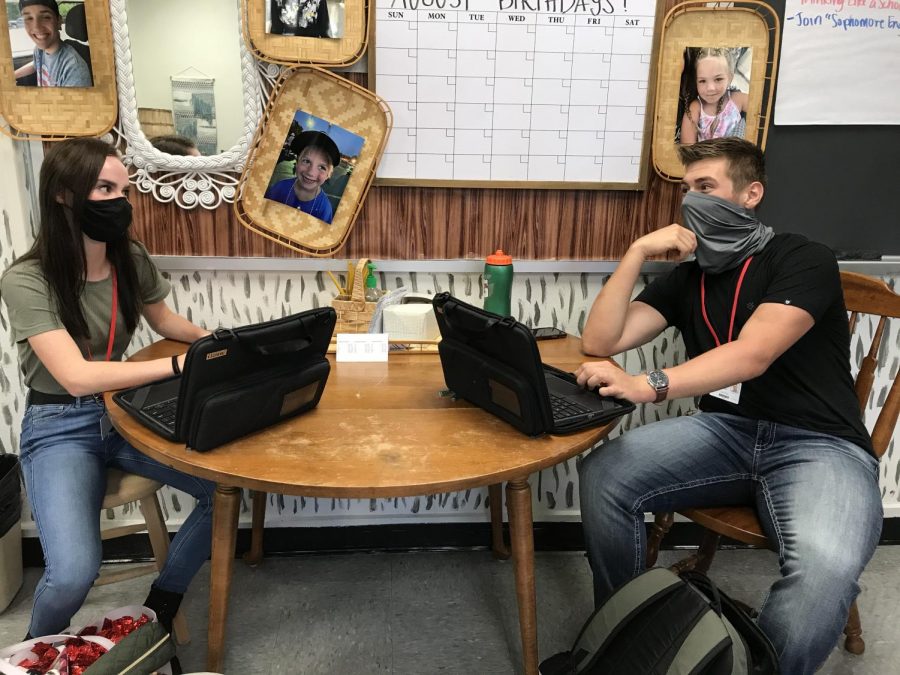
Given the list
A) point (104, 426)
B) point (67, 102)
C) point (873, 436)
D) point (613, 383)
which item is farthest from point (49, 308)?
point (873, 436)

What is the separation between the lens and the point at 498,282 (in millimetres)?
1951

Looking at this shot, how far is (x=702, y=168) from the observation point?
1.75m

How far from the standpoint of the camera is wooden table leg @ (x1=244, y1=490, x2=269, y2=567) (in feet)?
7.05

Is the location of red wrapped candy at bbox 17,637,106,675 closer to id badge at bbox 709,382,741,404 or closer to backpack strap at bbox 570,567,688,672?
backpack strap at bbox 570,567,688,672

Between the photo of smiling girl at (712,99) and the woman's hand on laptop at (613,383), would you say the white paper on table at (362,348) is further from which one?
the photo of smiling girl at (712,99)

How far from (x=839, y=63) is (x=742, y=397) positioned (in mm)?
1144

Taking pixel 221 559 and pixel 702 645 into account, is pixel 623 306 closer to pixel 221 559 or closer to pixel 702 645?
pixel 702 645

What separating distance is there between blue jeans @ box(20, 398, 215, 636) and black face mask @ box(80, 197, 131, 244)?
435 mm

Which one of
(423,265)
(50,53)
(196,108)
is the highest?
(50,53)

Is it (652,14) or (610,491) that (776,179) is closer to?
(652,14)

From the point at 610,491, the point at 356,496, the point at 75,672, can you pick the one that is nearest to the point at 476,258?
the point at 610,491

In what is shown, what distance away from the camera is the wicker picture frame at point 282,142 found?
6.42 ft

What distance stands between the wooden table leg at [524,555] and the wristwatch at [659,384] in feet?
1.25

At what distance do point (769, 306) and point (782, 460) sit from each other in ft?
1.26
